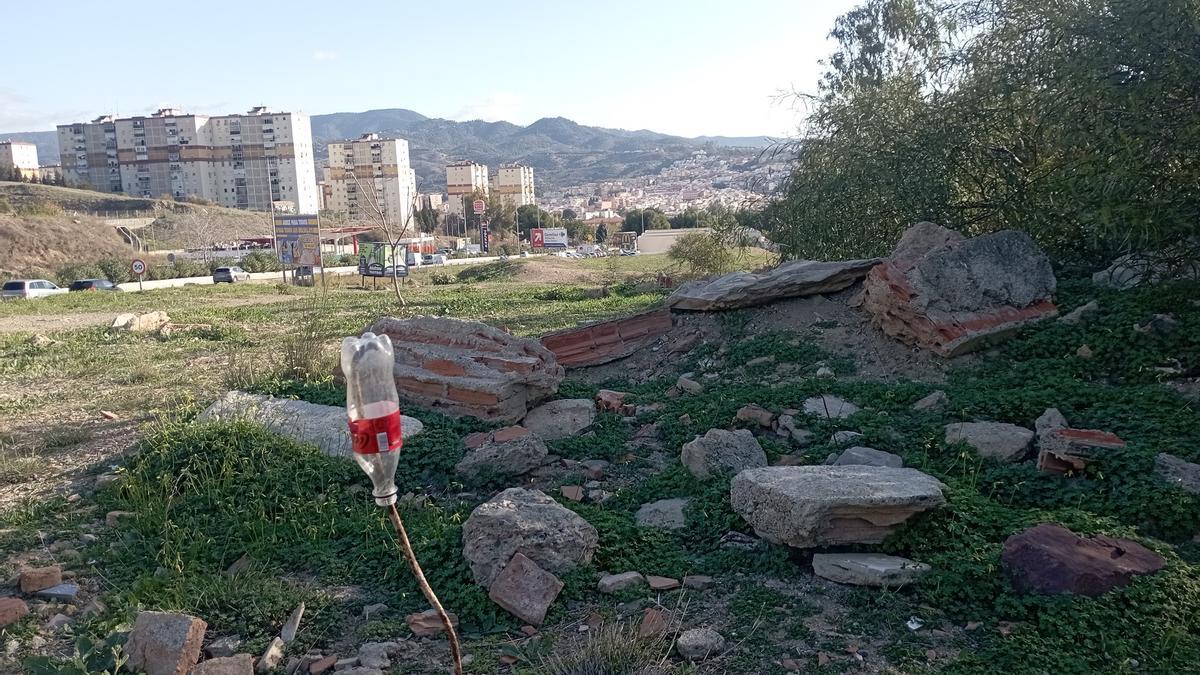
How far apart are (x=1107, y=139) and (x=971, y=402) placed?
3102 millimetres

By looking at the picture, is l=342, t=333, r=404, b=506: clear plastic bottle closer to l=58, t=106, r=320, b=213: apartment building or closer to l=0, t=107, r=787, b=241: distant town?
l=0, t=107, r=787, b=241: distant town

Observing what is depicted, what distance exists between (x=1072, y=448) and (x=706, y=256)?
58.4 ft

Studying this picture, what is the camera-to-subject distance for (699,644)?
3.81 meters

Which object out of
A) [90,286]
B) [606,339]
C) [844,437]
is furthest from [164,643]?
[90,286]

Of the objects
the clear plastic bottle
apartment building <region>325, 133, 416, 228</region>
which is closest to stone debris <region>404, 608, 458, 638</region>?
the clear plastic bottle

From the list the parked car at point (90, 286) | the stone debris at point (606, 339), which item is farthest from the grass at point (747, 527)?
the parked car at point (90, 286)

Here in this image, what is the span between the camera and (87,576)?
16.3 feet

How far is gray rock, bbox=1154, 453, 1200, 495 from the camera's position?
195 inches

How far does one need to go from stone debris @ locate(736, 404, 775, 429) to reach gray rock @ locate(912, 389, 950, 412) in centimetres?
115

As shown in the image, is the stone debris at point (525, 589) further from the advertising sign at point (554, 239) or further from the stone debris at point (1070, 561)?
the advertising sign at point (554, 239)

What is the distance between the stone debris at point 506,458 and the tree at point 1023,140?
5.04 m

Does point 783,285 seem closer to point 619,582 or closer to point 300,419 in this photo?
point 300,419

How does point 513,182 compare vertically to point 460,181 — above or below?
below

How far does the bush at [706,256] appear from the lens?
2269cm
